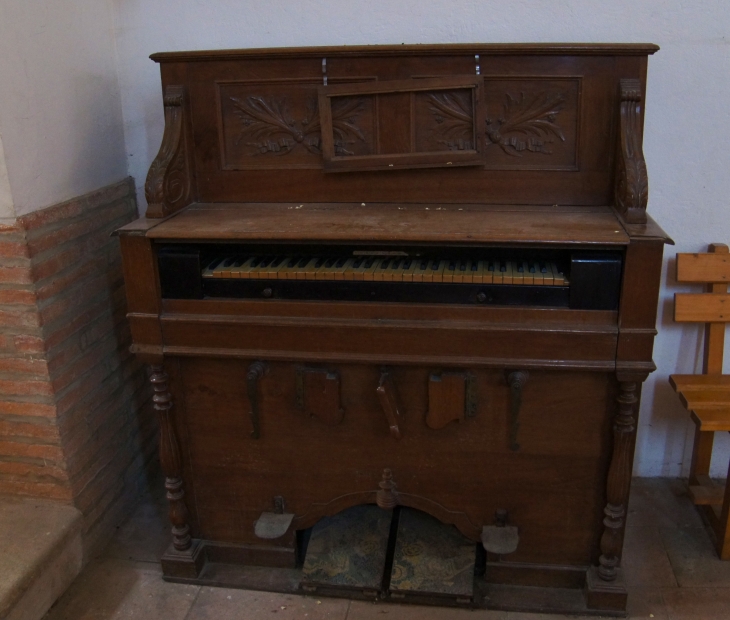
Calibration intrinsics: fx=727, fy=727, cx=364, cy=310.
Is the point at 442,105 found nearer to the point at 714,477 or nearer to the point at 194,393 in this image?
the point at 194,393

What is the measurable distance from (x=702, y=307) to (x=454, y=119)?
1.02 metres

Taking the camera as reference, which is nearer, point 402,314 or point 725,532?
point 402,314

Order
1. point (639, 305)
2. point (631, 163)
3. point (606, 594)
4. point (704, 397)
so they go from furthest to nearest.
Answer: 1. point (704, 397)
2. point (606, 594)
3. point (631, 163)
4. point (639, 305)

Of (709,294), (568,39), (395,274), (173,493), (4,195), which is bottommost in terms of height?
Answer: (173,493)

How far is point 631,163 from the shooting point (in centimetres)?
186

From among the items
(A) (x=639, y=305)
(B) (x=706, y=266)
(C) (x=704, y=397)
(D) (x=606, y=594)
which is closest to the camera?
(A) (x=639, y=305)

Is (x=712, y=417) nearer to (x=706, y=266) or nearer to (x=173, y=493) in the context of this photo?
(x=706, y=266)

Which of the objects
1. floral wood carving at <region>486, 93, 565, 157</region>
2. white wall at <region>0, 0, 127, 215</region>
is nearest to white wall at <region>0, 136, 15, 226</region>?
white wall at <region>0, 0, 127, 215</region>

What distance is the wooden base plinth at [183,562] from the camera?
215 centimetres

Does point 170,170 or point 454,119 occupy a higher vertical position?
point 454,119

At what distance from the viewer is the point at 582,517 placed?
1995mm

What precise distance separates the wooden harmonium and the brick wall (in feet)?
1.29

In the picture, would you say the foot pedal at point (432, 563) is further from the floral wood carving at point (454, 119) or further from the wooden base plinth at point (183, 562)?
the floral wood carving at point (454, 119)

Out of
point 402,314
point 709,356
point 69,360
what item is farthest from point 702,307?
point 69,360
